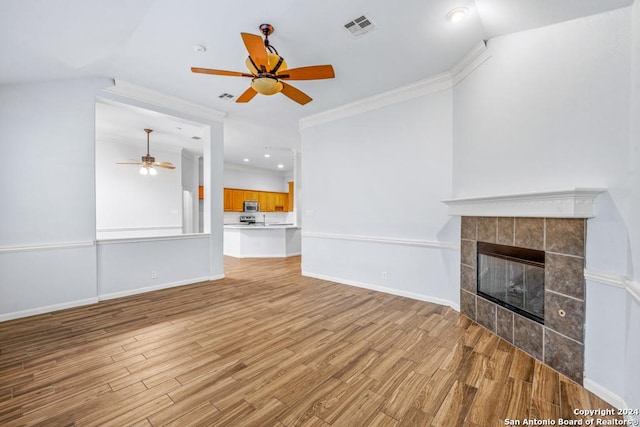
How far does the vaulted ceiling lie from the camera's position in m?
2.23

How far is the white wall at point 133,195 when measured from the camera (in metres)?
6.08

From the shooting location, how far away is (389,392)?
6.06 feet

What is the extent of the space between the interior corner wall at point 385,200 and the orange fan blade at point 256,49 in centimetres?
230

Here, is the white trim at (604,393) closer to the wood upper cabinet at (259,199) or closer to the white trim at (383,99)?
the white trim at (383,99)

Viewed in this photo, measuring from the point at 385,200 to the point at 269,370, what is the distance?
2.89m

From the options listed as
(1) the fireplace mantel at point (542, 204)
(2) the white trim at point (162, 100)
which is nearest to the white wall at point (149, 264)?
(2) the white trim at point (162, 100)

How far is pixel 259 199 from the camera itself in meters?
10.4

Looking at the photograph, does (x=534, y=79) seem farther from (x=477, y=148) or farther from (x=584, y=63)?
(x=477, y=148)

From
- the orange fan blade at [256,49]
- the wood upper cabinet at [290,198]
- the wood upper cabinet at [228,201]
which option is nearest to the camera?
the orange fan blade at [256,49]

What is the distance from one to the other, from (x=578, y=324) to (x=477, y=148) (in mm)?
1928

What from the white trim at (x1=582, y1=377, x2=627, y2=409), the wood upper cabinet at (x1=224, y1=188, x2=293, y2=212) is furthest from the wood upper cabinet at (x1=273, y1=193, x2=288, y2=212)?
the white trim at (x1=582, y1=377, x2=627, y2=409)

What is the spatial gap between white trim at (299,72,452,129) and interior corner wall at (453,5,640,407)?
2.49 feet

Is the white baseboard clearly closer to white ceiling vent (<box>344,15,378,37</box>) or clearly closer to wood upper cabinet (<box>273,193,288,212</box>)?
white ceiling vent (<box>344,15,378,37</box>)

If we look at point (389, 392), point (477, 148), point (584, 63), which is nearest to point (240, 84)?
point (477, 148)
